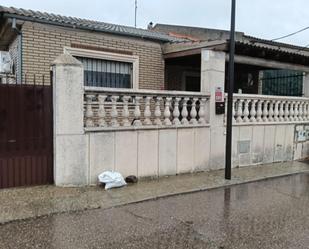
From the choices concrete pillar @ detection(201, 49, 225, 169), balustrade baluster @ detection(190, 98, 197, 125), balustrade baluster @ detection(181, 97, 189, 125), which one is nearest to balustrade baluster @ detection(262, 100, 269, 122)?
concrete pillar @ detection(201, 49, 225, 169)

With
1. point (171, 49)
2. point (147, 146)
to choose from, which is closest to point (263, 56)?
point (171, 49)

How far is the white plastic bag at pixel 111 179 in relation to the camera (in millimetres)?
6477

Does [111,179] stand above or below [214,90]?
below

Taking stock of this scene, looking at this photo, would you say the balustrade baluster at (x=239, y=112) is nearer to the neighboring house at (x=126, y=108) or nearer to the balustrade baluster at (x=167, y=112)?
the neighboring house at (x=126, y=108)

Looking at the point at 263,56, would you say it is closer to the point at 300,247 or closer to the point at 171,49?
the point at 171,49

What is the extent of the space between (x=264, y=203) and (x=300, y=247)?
1833 millimetres

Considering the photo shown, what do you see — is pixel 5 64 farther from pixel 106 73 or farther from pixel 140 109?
pixel 140 109

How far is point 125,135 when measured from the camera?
696cm

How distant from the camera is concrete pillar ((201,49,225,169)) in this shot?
8062 millimetres

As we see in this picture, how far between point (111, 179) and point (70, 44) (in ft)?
13.1

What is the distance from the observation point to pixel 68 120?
6.32 meters

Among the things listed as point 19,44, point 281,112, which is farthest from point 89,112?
point 281,112

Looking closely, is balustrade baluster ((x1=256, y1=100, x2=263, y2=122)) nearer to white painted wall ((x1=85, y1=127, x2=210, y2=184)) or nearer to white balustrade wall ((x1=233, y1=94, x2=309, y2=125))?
white balustrade wall ((x1=233, y1=94, x2=309, y2=125))

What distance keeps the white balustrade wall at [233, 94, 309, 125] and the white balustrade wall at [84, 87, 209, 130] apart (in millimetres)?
1080
